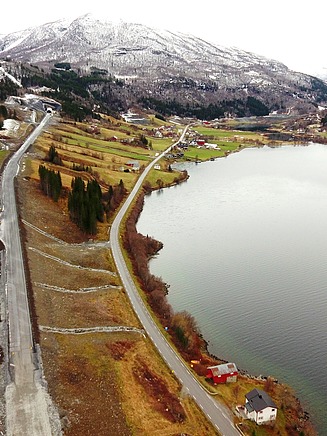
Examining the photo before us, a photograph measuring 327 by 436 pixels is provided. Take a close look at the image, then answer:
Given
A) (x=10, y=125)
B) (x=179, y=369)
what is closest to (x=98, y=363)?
(x=179, y=369)

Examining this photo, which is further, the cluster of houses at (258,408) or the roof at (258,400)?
the roof at (258,400)

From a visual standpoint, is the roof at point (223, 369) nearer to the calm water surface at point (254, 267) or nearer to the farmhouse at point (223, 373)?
the farmhouse at point (223, 373)

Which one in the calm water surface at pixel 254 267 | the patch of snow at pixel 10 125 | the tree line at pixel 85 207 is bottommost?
the calm water surface at pixel 254 267

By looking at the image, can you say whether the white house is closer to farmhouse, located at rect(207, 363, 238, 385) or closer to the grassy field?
the grassy field

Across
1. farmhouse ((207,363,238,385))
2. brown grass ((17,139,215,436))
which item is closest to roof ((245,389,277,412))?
farmhouse ((207,363,238,385))

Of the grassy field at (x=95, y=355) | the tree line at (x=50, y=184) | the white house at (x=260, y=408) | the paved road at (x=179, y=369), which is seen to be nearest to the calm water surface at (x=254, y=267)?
the white house at (x=260, y=408)

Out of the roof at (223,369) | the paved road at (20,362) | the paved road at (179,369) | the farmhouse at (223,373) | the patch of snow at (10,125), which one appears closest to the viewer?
the paved road at (20,362)

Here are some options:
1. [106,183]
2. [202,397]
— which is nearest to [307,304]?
[202,397]
